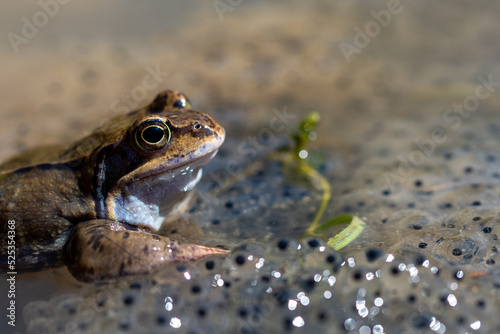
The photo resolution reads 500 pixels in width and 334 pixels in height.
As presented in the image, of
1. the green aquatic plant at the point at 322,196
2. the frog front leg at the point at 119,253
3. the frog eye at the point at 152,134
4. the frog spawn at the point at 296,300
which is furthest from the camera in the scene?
the green aquatic plant at the point at 322,196

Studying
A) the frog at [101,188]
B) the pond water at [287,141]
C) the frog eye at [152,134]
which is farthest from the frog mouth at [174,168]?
the pond water at [287,141]

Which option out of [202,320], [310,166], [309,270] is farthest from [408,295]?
[310,166]

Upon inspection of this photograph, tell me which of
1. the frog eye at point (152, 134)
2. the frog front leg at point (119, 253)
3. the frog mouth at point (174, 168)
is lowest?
the frog front leg at point (119, 253)

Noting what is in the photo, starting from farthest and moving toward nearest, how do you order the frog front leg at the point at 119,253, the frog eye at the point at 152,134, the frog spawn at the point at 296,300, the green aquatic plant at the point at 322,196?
the green aquatic plant at the point at 322,196
the frog eye at the point at 152,134
the frog front leg at the point at 119,253
the frog spawn at the point at 296,300

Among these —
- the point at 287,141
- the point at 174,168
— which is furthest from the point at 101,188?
the point at 287,141

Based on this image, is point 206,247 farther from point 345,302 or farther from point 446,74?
point 446,74

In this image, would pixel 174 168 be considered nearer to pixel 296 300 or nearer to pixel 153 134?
pixel 153 134

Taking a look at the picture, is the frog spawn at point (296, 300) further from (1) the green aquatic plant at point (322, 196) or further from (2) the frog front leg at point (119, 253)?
(1) the green aquatic plant at point (322, 196)

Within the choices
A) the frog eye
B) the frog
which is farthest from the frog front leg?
the frog eye
